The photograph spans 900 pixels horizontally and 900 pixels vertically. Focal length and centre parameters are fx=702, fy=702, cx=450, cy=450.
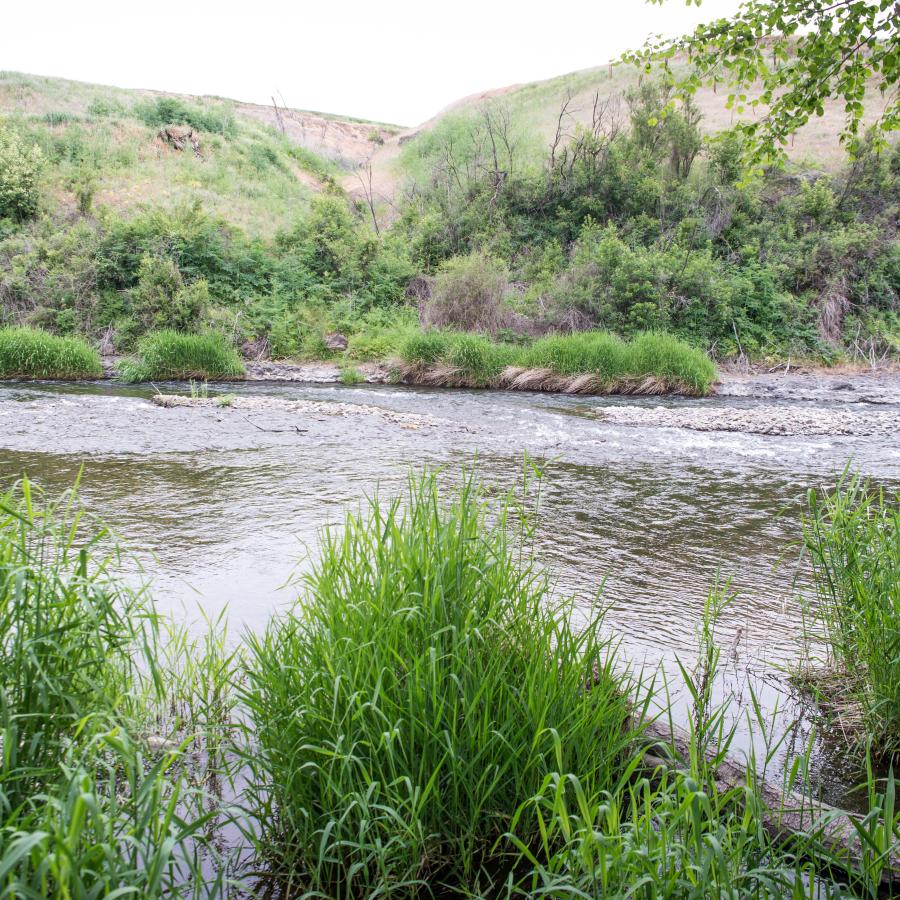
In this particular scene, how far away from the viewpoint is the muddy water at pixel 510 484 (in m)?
5.05

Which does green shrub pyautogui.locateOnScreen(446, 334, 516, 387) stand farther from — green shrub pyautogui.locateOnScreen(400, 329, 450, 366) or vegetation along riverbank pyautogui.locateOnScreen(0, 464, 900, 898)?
vegetation along riverbank pyautogui.locateOnScreen(0, 464, 900, 898)

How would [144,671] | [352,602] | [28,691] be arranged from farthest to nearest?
[144,671] < [352,602] < [28,691]

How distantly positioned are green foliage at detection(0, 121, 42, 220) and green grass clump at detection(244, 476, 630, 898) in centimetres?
2872

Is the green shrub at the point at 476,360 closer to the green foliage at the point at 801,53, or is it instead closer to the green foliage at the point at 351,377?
the green foliage at the point at 351,377

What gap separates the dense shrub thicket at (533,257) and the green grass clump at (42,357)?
273cm

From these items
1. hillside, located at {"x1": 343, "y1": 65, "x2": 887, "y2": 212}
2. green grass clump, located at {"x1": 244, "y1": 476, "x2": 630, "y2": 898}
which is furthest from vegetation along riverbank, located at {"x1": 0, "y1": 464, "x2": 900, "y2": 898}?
hillside, located at {"x1": 343, "y1": 65, "x2": 887, "y2": 212}

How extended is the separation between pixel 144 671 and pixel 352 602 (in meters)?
1.69

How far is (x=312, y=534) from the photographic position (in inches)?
262

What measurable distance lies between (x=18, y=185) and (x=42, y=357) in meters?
12.2

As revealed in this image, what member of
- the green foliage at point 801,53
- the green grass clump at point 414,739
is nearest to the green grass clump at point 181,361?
the green foliage at point 801,53

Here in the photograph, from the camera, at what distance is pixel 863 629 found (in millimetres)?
3410

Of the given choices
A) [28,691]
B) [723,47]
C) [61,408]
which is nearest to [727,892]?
[28,691]

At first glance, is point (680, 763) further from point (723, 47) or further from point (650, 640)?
point (723, 47)

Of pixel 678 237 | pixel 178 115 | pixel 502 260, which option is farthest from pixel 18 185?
pixel 678 237
